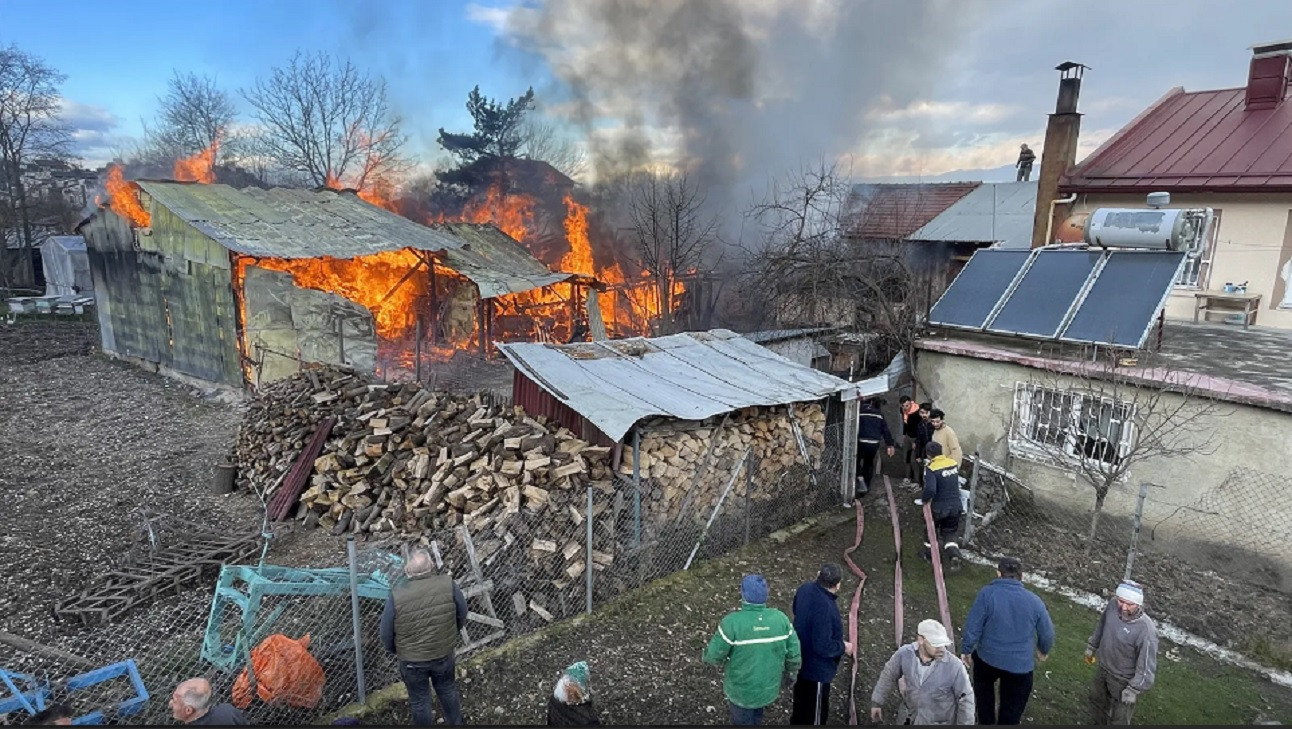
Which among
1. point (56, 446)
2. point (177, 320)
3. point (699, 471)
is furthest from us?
point (177, 320)

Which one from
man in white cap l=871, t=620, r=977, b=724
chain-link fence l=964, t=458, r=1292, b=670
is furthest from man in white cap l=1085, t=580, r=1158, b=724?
chain-link fence l=964, t=458, r=1292, b=670

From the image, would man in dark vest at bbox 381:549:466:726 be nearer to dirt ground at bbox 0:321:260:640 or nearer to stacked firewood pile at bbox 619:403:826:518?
stacked firewood pile at bbox 619:403:826:518

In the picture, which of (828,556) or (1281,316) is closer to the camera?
(828,556)

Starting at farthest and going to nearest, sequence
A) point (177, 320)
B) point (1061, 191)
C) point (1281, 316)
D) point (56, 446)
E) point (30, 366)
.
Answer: point (30, 366)
point (177, 320)
point (1061, 191)
point (1281, 316)
point (56, 446)

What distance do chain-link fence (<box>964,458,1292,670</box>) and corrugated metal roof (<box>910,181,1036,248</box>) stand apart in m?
12.4

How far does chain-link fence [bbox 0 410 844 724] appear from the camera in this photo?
5246 mm

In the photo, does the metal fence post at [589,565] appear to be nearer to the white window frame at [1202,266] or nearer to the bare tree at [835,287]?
the bare tree at [835,287]

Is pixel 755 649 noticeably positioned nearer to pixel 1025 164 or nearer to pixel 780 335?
pixel 780 335

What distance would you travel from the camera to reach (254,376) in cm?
1558

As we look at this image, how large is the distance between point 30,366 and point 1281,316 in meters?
32.1

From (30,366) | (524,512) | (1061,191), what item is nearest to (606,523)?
(524,512)

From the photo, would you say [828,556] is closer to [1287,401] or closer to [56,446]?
[1287,401]

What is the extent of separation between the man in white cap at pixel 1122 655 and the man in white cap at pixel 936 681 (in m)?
1.54

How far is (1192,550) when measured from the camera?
814cm
